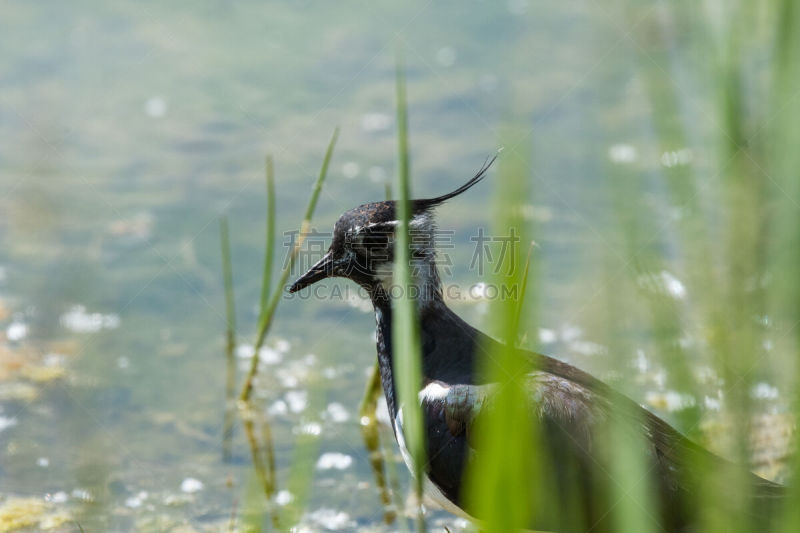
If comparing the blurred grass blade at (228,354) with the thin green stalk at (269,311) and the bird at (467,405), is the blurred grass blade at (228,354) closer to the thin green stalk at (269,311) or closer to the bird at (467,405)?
the thin green stalk at (269,311)

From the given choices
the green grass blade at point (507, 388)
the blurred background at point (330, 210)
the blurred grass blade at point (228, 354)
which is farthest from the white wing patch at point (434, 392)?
the green grass blade at point (507, 388)

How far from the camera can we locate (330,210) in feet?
22.2

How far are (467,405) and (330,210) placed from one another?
126 inches

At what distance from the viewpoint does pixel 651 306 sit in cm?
152

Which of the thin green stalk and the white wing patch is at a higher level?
the thin green stalk

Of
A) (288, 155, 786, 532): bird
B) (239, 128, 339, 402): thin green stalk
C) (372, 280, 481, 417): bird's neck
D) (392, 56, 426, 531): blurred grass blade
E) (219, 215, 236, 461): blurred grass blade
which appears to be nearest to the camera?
(392, 56, 426, 531): blurred grass blade

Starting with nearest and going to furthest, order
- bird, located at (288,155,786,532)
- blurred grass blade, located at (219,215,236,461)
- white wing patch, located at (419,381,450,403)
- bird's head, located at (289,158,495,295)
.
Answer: bird, located at (288,155,786,532) → white wing patch, located at (419,381,450,403) → bird's head, located at (289,158,495,295) → blurred grass blade, located at (219,215,236,461)

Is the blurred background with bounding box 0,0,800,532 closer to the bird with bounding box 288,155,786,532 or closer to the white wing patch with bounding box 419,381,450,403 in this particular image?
the bird with bounding box 288,155,786,532

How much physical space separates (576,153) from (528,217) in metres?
6.22

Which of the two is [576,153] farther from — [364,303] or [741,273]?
[741,273]

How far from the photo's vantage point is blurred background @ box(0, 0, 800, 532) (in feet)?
4.72

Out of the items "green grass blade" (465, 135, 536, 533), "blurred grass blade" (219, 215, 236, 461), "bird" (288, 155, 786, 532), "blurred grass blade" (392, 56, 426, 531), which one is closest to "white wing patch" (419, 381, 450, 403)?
"bird" (288, 155, 786, 532)

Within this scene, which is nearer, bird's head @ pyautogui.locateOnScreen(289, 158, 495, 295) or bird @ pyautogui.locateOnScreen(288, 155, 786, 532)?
bird @ pyautogui.locateOnScreen(288, 155, 786, 532)

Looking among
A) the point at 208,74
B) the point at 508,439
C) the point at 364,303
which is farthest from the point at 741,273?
the point at 208,74
